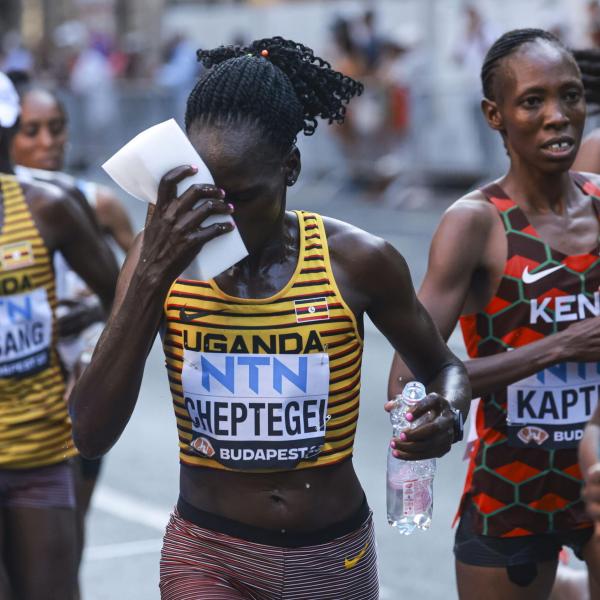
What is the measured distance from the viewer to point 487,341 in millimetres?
4527

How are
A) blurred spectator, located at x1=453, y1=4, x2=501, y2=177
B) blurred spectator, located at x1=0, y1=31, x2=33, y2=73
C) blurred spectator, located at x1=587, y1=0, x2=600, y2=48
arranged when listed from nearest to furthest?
blurred spectator, located at x1=587, y1=0, x2=600, y2=48 → blurred spectator, located at x1=453, y1=4, x2=501, y2=177 → blurred spectator, located at x1=0, y1=31, x2=33, y2=73

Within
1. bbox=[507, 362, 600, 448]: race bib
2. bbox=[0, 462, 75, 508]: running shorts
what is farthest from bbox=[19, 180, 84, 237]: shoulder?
bbox=[507, 362, 600, 448]: race bib

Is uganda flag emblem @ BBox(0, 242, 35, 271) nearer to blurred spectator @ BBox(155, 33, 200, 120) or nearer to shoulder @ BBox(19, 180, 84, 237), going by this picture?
shoulder @ BBox(19, 180, 84, 237)

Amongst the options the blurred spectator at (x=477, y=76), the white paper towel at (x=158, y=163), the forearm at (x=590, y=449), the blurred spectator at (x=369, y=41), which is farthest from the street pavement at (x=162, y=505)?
the blurred spectator at (x=369, y=41)

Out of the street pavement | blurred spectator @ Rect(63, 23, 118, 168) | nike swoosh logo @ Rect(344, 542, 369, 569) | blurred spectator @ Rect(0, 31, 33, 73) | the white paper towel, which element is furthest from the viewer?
blurred spectator @ Rect(0, 31, 33, 73)

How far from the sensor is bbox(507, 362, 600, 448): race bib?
4496 mm

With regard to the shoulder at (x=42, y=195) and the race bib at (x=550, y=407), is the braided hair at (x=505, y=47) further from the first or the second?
the shoulder at (x=42, y=195)

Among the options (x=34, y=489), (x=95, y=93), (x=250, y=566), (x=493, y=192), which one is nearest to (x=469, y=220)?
(x=493, y=192)

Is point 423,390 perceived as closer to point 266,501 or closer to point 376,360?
point 266,501

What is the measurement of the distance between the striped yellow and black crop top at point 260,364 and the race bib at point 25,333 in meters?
1.37

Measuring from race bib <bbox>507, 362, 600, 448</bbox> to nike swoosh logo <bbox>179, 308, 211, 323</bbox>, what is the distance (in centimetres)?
119

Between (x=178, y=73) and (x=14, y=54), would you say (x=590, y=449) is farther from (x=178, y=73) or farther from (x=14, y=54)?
(x=14, y=54)

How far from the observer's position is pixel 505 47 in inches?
184

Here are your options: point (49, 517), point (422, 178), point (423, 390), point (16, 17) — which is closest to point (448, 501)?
point (49, 517)
